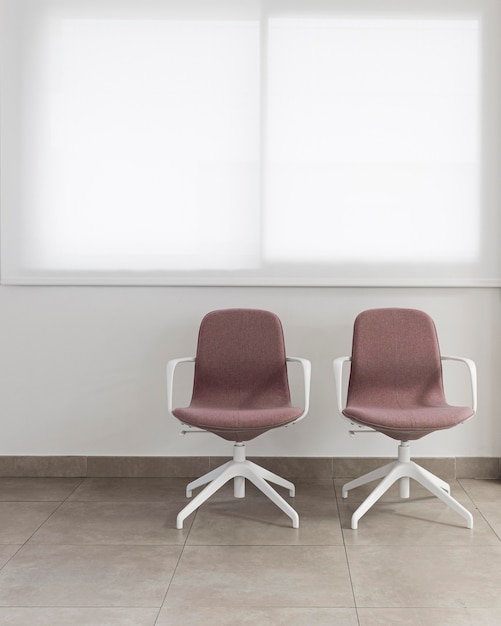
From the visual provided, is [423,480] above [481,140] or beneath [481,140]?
beneath

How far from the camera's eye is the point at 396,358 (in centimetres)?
355

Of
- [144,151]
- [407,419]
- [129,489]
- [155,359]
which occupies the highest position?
[144,151]

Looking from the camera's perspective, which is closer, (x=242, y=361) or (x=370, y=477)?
(x=370, y=477)

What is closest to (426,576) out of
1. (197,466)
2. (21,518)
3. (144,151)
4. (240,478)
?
(240,478)

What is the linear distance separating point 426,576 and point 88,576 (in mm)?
1218

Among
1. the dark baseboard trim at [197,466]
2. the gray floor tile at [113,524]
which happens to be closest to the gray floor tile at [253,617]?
the gray floor tile at [113,524]

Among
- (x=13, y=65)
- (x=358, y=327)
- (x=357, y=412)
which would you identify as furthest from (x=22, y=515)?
(x=13, y=65)

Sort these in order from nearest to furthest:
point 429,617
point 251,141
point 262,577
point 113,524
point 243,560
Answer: point 429,617, point 262,577, point 243,560, point 113,524, point 251,141

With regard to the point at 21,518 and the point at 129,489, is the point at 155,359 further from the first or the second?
the point at 21,518

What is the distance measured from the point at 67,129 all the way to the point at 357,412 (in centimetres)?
213

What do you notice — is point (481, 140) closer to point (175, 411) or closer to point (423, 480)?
point (423, 480)

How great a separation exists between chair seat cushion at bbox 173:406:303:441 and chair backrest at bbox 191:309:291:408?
1.03 ft

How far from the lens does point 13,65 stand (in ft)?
12.5

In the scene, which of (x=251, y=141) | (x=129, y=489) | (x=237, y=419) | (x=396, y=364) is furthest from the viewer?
(x=251, y=141)
